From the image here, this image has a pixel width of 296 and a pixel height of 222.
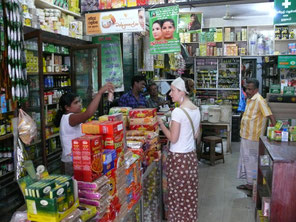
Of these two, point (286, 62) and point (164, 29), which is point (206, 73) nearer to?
point (286, 62)

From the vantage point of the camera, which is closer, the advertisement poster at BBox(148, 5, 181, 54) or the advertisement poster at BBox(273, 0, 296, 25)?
the advertisement poster at BBox(148, 5, 181, 54)

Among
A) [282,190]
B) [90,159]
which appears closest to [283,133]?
[282,190]

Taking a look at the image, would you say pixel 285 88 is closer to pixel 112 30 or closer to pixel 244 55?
pixel 112 30

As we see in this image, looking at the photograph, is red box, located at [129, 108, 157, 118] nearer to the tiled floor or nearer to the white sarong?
the tiled floor

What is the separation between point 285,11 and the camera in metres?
5.07

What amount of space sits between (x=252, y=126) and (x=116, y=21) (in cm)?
266

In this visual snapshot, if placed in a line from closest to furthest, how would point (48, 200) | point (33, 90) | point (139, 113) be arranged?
point (48, 200)
point (139, 113)
point (33, 90)

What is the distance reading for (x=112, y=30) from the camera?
15.0ft

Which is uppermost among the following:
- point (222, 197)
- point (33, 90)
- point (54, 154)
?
point (33, 90)

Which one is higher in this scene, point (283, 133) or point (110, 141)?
point (110, 141)

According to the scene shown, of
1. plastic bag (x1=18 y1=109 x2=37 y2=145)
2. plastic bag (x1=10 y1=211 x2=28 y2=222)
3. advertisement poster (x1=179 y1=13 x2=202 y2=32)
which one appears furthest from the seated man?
plastic bag (x1=10 y1=211 x2=28 y2=222)

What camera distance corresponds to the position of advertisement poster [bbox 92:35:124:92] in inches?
227

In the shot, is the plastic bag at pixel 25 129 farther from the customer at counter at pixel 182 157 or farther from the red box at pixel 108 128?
the customer at counter at pixel 182 157

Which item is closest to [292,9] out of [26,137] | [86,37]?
[86,37]
